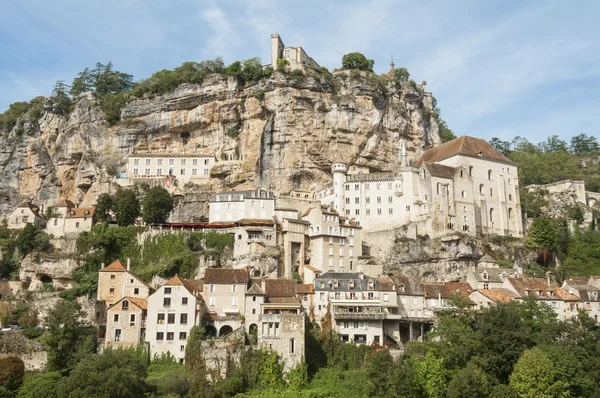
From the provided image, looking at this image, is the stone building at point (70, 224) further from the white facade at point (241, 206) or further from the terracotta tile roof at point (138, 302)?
the terracotta tile roof at point (138, 302)

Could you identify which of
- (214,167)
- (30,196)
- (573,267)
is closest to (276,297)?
(214,167)

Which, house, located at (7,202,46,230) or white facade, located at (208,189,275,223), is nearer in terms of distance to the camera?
white facade, located at (208,189,275,223)

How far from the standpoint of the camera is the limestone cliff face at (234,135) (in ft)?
267

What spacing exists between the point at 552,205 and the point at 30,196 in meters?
72.2

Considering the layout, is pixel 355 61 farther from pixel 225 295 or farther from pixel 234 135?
pixel 225 295

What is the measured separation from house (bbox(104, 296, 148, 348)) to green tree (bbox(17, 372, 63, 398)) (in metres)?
5.15

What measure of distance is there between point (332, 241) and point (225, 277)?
16197mm

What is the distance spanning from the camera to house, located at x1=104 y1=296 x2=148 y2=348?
50344 mm

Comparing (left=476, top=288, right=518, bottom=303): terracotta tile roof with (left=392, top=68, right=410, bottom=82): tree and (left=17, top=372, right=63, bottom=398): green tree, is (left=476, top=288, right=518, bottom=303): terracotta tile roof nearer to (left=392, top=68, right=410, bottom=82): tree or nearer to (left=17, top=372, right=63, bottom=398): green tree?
(left=17, top=372, right=63, bottom=398): green tree

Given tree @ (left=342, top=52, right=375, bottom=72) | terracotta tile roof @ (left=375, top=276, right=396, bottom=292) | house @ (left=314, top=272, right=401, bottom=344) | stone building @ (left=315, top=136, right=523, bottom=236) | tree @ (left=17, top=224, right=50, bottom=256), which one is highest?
tree @ (left=342, top=52, right=375, bottom=72)

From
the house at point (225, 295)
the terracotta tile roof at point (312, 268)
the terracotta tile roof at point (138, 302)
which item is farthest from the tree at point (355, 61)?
the terracotta tile roof at point (138, 302)

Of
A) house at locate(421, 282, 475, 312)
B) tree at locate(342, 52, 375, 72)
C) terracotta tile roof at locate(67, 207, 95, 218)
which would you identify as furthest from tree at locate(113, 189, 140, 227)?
tree at locate(342, 52, 375, 72)

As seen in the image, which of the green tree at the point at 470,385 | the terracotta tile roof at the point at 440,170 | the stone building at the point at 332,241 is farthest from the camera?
the terracotta tile roof at the point at 440,170

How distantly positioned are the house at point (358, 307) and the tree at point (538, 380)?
11.8 metres
